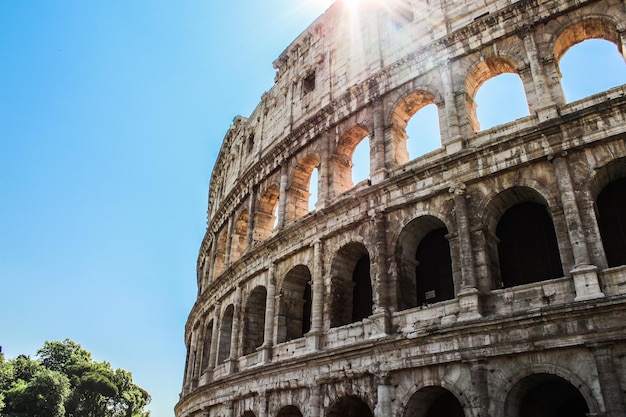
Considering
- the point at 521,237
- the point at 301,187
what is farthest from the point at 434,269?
the point at 301,187

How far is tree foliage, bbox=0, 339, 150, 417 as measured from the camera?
3275cm

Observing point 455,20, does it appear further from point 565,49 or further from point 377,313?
point 377,313

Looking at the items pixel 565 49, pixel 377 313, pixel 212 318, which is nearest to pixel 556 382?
pixel 377 313

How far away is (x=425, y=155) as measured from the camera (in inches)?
504

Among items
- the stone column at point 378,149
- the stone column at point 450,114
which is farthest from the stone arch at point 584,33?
the stone column at point 378,149

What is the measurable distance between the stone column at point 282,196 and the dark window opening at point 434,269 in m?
5.28

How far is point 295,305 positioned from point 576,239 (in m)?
8.46

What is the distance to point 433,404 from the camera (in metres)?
11.5

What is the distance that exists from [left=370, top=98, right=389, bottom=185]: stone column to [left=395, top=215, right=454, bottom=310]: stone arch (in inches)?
69.8

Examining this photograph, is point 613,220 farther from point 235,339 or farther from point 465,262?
point 235,339

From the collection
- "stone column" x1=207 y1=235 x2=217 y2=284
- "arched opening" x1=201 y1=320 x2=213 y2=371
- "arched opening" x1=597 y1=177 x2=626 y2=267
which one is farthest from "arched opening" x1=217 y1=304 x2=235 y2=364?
"arched opening" x1=597 y1=177 x2=626 y2=267

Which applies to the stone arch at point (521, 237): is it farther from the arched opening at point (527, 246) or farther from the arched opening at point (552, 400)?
the arched opening at point (552, 400)

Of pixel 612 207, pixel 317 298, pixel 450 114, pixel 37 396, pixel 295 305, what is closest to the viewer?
pixel 612 207

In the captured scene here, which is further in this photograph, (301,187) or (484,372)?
(301,187)
